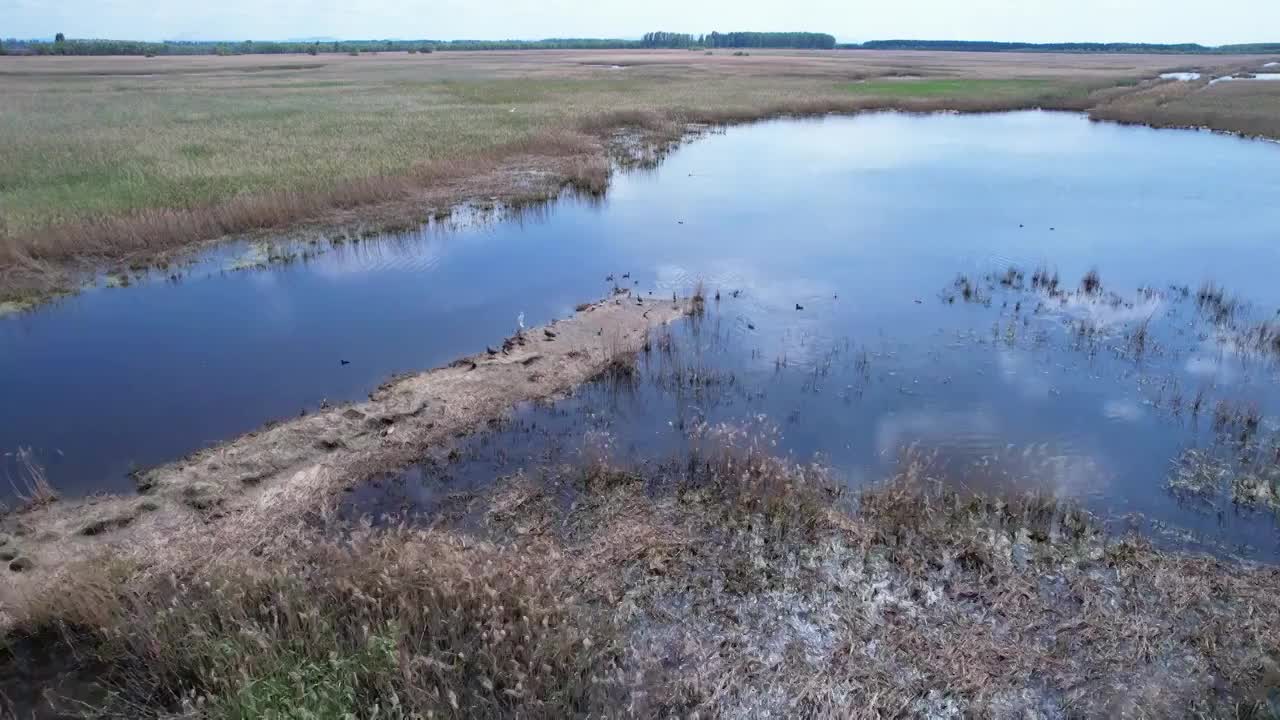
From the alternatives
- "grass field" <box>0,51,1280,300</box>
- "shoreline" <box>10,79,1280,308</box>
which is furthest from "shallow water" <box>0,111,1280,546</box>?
"grass field" <box>0,51,1280,300</box>

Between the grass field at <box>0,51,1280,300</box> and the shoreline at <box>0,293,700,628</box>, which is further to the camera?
the grass field at <box>0,51,1280,300</box>

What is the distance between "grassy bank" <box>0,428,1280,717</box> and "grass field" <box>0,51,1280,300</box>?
1303 centimetres

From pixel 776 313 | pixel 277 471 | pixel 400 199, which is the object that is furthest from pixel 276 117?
pixel 277 471

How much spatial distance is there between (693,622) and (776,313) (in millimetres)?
9056

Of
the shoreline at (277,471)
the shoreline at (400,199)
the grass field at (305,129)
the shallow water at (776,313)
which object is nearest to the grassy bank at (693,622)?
the shoreline at (277,471)

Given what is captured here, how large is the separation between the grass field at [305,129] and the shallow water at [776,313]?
2.41 meters

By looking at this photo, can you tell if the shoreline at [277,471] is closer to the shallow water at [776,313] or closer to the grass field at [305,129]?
the shallow water at [776,313]

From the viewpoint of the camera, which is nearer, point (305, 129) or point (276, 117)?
point (305, 129)

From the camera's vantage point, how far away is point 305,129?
33.0 meters

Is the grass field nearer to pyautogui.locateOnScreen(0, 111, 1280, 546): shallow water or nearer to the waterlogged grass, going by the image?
the waterlogged grass

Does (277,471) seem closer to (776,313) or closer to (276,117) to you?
(776,313)

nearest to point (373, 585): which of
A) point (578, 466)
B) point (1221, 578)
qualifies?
point (578, 466)

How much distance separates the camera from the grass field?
1855cm

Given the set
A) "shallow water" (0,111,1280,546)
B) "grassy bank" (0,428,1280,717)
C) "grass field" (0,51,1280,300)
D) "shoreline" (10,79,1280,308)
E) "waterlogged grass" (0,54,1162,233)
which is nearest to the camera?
"grassy bank" (0,428,1280,717)
